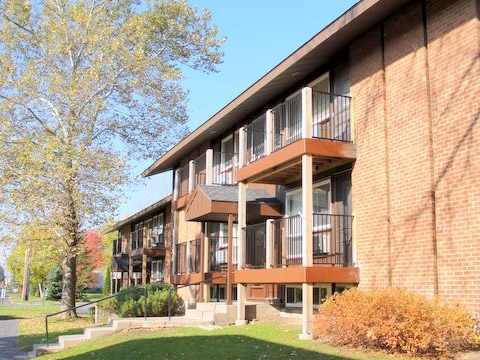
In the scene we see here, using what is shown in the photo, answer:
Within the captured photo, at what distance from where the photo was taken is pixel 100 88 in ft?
79.5

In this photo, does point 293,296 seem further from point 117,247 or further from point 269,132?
point 117,247

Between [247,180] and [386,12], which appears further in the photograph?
[247,180]

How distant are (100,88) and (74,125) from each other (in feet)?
6.17

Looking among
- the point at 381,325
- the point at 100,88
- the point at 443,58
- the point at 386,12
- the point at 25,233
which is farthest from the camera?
the point at 100,88

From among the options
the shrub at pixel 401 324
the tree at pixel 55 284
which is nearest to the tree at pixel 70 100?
the shrub at pixel 401 324

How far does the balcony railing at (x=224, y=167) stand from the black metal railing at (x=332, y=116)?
5.40 metres

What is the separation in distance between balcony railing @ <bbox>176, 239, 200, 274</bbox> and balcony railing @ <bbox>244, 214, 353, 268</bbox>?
4595mm

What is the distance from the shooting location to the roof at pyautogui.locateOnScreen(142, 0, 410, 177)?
39.0ft

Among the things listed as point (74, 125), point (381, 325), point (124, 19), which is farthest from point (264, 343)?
point (124, 19)

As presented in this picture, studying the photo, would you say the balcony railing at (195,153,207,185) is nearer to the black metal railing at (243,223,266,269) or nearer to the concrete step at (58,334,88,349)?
the black metal railing at (243,223,266,269)

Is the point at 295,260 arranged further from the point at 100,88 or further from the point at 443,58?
the point at 100,88

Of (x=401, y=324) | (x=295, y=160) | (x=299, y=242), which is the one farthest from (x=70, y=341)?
(x=401, y=324)

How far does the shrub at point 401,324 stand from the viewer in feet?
29.0

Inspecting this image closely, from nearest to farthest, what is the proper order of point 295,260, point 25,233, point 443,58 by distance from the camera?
point 443,58
point 295,260
point 25,233
